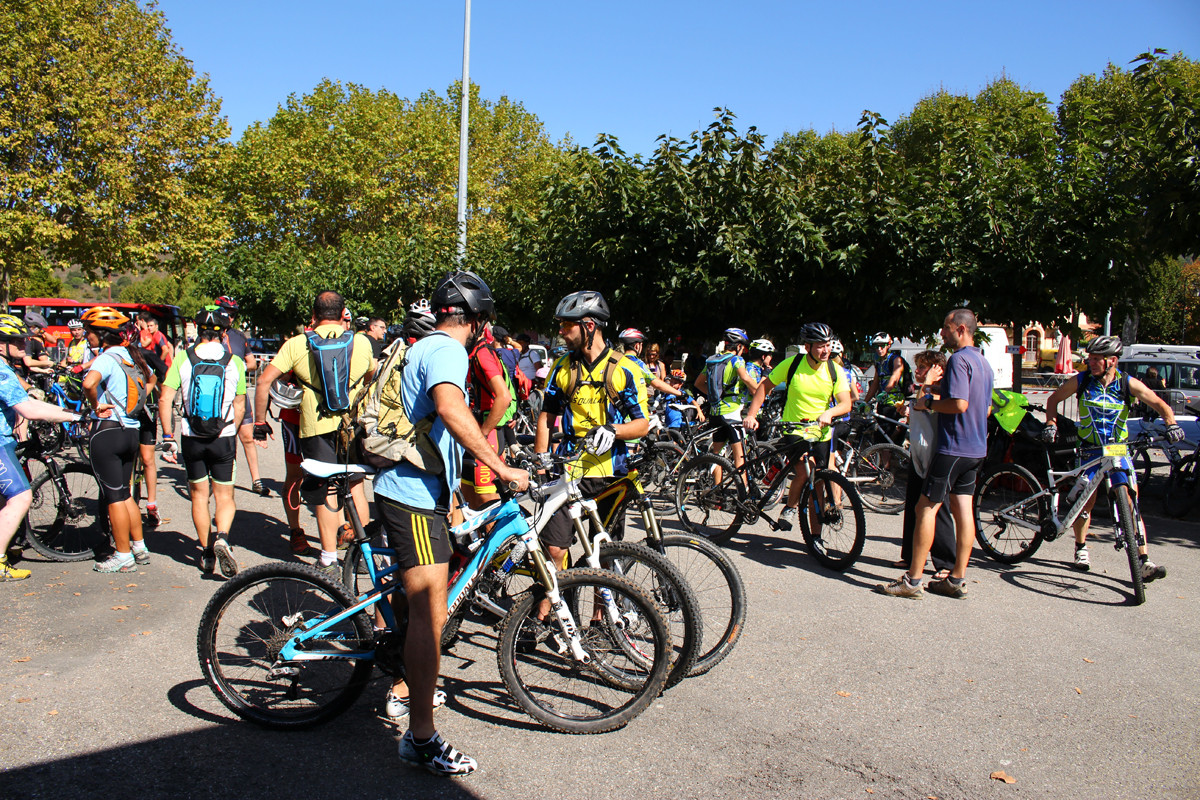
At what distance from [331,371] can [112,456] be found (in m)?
1.63

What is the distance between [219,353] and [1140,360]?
18128 millimetres

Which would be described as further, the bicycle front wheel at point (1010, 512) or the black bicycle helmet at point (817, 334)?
the black bicycle helmet at point (817, 334)

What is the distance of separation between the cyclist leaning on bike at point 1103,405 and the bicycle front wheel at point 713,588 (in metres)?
3.51

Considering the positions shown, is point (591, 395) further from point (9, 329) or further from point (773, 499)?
point (9, 329)

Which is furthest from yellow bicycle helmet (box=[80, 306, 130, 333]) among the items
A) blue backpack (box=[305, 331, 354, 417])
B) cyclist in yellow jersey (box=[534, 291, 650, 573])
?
cyclist in yellow jersey (box=[534, 291, 650, 573])

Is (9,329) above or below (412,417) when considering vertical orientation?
above

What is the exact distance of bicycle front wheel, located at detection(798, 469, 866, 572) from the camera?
6133 millimetres

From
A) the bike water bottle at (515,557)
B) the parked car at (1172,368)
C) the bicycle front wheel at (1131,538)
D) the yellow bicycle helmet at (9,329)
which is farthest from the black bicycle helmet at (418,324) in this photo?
the parked car at (1172,368)

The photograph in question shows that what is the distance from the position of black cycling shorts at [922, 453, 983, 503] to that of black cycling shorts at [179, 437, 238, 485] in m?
4.78

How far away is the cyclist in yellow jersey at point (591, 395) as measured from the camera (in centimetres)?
441

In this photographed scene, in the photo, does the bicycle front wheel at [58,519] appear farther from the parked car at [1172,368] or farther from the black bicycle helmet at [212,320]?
the parked car at [1172,368]

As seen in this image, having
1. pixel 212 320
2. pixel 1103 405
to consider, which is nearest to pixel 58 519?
pixel 212 320

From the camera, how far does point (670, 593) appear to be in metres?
3.62

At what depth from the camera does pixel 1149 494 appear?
32.2ft
